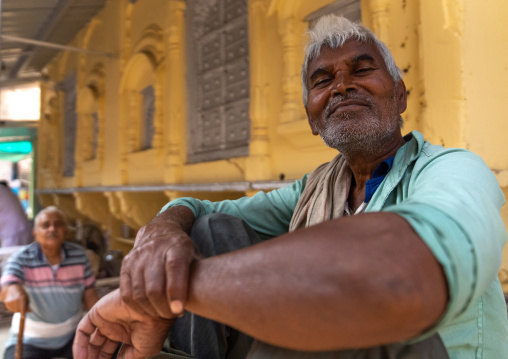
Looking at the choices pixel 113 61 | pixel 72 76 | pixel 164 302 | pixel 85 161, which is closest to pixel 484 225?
pixel 164 302

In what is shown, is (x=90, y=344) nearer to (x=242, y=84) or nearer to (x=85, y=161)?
(x=242, y=84)

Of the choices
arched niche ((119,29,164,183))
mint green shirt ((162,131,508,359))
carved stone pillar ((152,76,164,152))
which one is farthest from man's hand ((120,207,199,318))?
arched niche ((119,29,164,183))

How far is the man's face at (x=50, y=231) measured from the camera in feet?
7.89

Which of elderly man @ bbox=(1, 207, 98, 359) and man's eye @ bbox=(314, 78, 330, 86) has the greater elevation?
man's eye @ bbox=(314, 78, 330, 86)

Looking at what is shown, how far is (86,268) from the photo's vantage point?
250 centimetres

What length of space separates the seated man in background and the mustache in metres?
4.22

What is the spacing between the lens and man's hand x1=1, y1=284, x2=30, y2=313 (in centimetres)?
211

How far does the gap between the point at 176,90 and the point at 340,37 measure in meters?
3.16

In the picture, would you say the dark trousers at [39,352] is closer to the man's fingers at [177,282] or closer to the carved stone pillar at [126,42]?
the man's fingers at [177,282]

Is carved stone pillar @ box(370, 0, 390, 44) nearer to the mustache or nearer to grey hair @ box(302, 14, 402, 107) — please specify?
grey hair @ box(302, 14, 402, 107)

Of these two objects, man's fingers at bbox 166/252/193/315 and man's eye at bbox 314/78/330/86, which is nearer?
man's fingers at bbox 166/252/193/315

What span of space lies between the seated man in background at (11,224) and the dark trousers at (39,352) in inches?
94.0

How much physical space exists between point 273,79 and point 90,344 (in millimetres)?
2339

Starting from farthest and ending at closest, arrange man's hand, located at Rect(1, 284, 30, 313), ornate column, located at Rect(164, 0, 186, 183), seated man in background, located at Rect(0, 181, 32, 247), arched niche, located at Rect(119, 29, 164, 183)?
arched niche, located at Rect(119, 29, 164, 183), seated man in background, located at Rect(0, 181, 32, 247), ornate column, located at Rect(164, 0, 186, 183), man's hand, located at Rect(1, 284, 30, 313)
